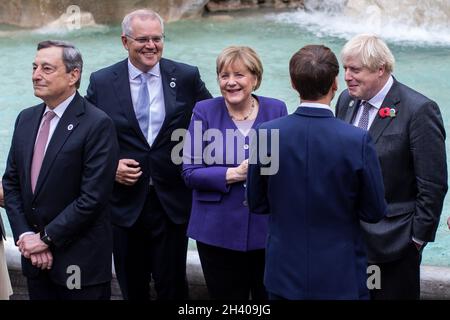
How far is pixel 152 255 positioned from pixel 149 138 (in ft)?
1.96

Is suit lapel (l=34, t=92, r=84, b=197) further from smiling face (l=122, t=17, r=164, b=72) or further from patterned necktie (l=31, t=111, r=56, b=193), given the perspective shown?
smiling face (l=122, t=17, r=164, b=72)

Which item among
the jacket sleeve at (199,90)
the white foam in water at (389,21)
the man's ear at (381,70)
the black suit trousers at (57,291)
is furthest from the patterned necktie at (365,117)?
the white foam in water at (389,21)

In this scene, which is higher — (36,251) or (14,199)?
(14,199)

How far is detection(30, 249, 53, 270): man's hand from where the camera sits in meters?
4.17

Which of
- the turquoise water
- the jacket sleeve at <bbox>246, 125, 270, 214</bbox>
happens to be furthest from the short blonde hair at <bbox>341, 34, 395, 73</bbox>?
the turquoise water

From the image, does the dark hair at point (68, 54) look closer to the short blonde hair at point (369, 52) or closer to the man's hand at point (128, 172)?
the man's hand at point (128, 172)

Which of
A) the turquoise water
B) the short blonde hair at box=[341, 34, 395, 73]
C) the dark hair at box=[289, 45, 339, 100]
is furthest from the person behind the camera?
the turquoise water

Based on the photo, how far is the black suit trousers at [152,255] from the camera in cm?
475

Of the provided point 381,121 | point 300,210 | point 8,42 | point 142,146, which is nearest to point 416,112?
point 381,121

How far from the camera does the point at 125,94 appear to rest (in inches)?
185

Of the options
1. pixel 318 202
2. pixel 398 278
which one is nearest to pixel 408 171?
pixel 398 278

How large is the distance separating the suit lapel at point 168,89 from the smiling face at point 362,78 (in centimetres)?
92

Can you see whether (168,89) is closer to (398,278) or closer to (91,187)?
(91,187)

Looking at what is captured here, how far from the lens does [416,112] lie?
13.6ft
